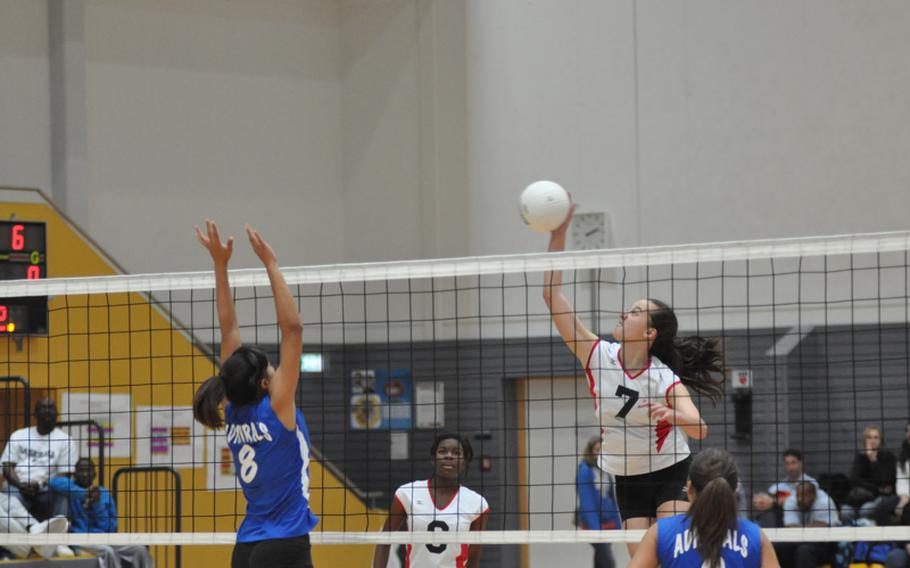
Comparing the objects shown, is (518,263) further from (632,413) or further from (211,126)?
(211,126)

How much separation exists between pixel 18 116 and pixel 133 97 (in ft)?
4.69

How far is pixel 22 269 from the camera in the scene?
12.5m

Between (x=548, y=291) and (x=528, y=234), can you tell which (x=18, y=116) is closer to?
(x=528, y=234)

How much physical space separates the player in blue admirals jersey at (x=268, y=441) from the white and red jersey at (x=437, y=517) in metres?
1.62

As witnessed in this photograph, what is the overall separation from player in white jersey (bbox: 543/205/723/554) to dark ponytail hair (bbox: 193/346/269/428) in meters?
1.62

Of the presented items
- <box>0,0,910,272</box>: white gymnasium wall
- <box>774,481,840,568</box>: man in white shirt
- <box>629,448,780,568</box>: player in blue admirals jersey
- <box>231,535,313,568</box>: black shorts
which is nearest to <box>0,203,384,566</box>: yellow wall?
<box>0,0,910,272</box>: white gymnasium wall

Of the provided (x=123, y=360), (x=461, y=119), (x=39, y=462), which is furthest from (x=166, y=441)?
(x=461, y=119)

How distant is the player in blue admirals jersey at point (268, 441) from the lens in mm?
5293

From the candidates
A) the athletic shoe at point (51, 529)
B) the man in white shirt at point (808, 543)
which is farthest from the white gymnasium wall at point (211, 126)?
the man in white shirt at point (808, 543)

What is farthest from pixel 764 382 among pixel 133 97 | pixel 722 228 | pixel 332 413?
pixel 133 97

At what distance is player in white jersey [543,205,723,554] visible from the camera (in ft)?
20.5

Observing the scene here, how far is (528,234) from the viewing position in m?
14.5

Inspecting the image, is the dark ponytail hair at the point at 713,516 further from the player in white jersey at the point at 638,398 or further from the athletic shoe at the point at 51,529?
the athletic shoe at the point at 51,529

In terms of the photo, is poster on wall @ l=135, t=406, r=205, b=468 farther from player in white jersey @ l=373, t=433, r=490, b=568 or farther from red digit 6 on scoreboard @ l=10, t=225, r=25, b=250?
player in white jersey @ l=373, t=433, r=490, b=568
